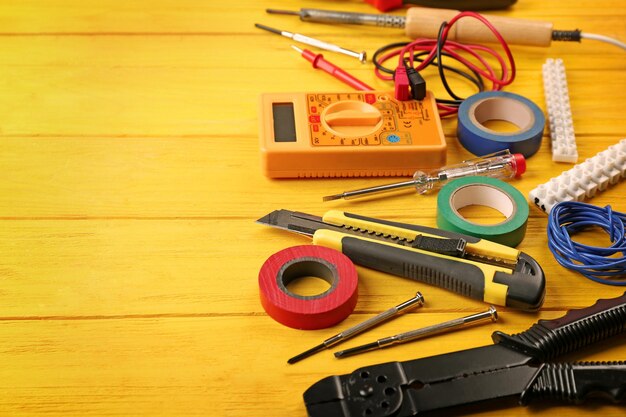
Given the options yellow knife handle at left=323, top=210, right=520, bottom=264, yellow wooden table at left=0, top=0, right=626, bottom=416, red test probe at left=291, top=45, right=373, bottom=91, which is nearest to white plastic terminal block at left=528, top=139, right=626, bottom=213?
yellow wooden table at left=0, top=0, right=626, bottom=416

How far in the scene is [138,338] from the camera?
91cm

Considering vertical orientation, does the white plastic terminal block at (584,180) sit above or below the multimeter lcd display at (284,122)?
below

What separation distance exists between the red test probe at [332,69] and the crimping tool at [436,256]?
1.09ft

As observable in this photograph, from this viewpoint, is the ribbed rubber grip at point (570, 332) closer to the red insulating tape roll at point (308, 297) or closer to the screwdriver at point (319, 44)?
the red insulating tape roll at point (308, 297)

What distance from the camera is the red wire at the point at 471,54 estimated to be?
1.31m

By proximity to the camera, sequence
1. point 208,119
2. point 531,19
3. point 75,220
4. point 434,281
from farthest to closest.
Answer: point 531,19 < point 208,119 < point 75,220 < point 434,281

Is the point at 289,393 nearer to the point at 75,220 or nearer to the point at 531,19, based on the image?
the point at 75,220

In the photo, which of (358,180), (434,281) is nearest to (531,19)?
(358,180)

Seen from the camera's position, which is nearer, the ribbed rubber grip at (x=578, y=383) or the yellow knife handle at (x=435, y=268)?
the ribbed rubber grip at (x=578, y=383)

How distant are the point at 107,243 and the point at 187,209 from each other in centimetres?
12

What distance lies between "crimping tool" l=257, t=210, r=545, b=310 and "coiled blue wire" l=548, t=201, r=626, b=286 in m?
0.07

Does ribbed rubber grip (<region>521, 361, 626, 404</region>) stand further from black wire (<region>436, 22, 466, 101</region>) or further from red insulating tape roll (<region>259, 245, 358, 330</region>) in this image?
black wire (<region>436, 22, 466, 101</region>)

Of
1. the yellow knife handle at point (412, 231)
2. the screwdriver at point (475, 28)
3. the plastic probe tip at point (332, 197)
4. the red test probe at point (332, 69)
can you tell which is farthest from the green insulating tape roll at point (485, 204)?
the screwdriver at point (475, 28)

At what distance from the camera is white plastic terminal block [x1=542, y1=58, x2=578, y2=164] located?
117cm
